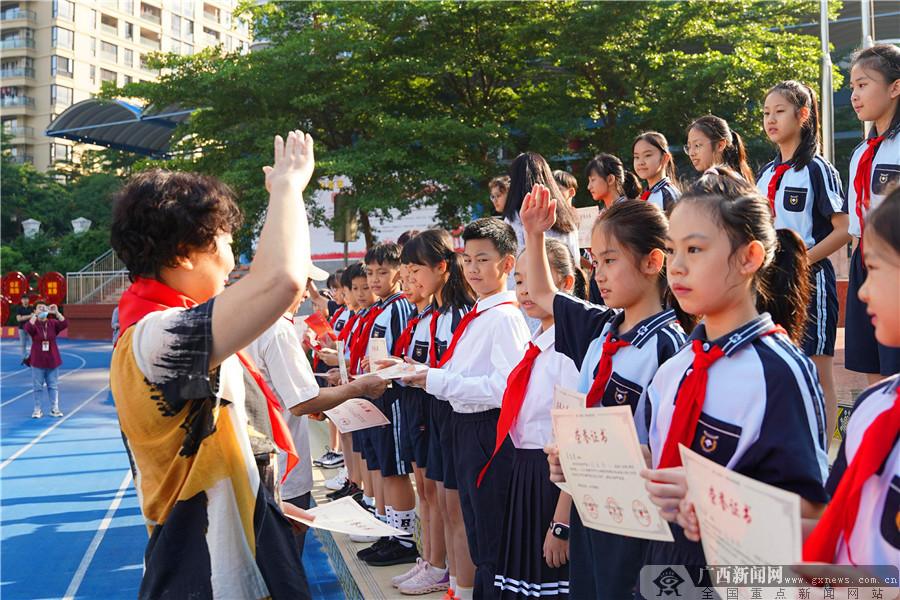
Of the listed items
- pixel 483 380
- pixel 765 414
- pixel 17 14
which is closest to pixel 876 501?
pixel 765 414

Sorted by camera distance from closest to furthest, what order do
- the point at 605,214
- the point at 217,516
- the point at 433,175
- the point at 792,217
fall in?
the point at 217,516 → the point at 605,214 → the point at 792,217 → the point at 433,175

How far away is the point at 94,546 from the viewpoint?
19.0ft

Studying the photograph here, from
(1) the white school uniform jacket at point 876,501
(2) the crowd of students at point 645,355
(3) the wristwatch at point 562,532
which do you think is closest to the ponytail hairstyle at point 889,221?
(2) the crowd of students at point 645,355

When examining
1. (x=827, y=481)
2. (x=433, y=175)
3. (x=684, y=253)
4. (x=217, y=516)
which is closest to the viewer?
(x=827, y=481)

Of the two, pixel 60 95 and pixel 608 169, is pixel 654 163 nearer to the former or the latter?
pixel 608 169

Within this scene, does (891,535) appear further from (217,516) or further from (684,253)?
(217,516)

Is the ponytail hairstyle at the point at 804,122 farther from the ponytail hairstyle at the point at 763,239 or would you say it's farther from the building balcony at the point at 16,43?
the building balcony at the point at 16,43

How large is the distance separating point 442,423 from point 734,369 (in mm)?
2432

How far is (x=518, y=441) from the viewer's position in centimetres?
318

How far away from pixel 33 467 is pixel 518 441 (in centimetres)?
750

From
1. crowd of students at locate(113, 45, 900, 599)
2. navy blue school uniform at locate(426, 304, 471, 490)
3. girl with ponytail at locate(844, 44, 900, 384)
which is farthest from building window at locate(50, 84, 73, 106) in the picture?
girl with ponytail at locate(844, 44, 900, 384)

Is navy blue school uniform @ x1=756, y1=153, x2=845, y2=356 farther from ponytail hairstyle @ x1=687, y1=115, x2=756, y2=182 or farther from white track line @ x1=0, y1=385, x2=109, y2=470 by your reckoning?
white track line @ x1=0, y1=385, x2=109, y2=470

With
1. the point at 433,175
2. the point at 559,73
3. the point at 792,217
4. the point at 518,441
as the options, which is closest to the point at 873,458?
A: the point at 518,441

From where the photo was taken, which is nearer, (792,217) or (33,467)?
(792,217)
